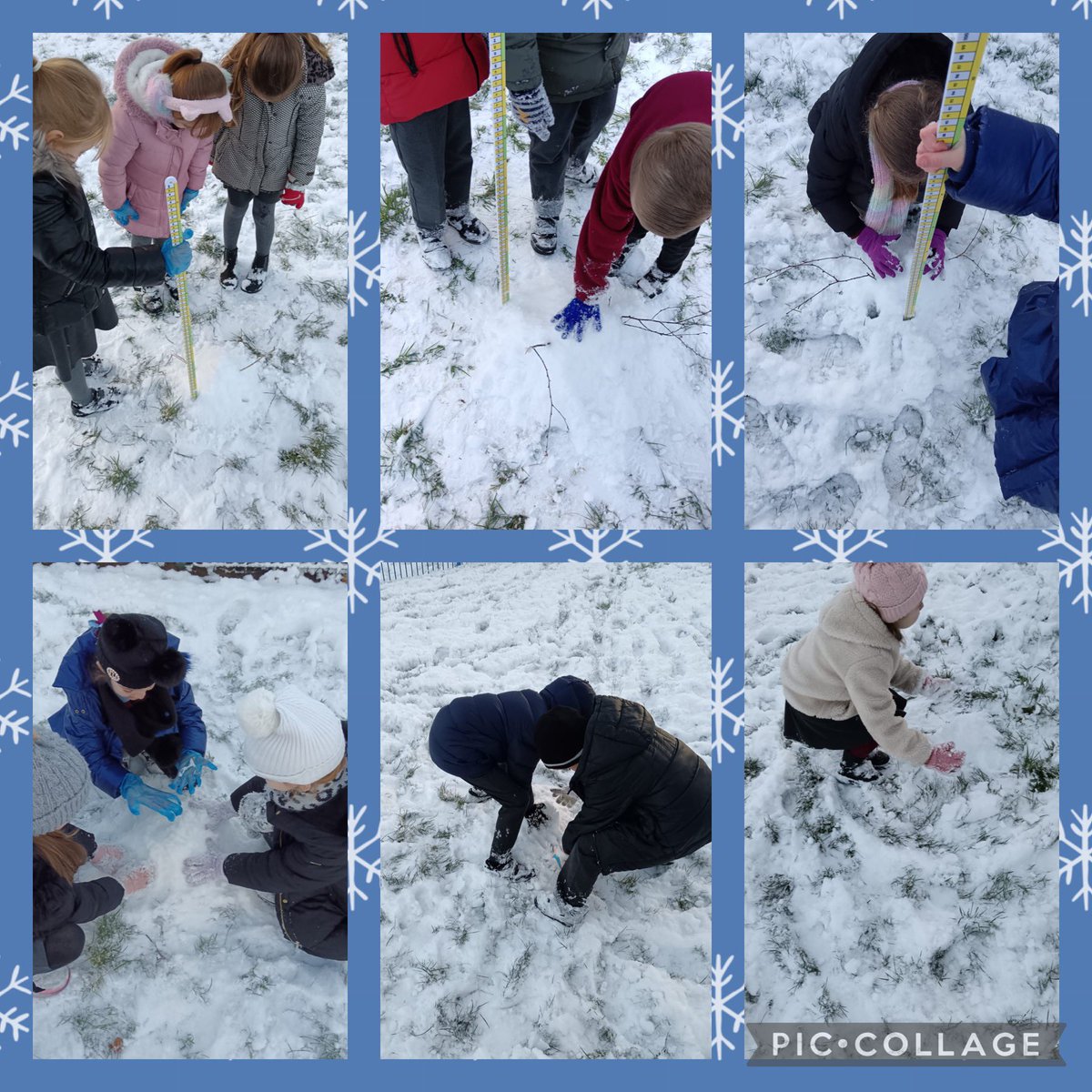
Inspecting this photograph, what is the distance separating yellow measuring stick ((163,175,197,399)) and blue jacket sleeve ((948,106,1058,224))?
207cm

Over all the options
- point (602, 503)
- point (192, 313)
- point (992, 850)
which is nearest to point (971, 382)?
point (602, 503)

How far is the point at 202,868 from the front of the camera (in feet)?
8.28

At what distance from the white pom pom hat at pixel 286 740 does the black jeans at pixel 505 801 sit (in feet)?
1.61

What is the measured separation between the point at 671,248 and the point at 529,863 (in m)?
1.95

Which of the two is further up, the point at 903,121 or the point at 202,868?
the point at 903,121

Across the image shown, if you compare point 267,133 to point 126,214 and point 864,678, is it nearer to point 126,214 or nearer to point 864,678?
point 126,214

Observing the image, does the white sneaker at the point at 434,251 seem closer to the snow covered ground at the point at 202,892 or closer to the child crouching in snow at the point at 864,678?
the snow covered ground at the point at 202,892

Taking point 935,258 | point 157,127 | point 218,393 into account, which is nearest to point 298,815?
point 218,393

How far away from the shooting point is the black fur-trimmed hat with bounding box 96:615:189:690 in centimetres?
226

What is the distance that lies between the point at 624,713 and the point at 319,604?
1036 millimetres

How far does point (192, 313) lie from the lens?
2.72 meters

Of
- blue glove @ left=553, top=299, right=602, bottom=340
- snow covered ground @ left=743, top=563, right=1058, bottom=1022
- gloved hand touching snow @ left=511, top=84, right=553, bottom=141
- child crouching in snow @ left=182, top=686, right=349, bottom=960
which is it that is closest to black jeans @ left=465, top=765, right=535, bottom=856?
child crouching in snow @ left=182, top=686, right=349, bottom=960

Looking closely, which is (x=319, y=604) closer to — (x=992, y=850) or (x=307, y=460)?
(x=307, y=460)

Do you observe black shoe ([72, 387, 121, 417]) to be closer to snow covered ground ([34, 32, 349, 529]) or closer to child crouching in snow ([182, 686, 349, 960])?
snow covered ground ([34, 32, 349, 529])
